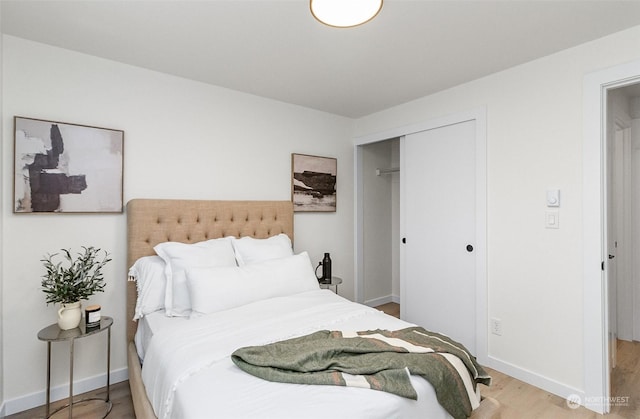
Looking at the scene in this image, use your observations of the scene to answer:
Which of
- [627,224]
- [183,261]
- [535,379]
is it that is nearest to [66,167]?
[183,261]

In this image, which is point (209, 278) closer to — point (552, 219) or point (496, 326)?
point (496, 326)

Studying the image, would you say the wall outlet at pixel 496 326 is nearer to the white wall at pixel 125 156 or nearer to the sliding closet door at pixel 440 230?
the sliding closet door at pixel 440 230

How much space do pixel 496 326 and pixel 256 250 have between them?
2.06m

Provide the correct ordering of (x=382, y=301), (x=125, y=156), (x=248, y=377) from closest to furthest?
(x=248, y=377) → (x=125, y=156) → (x=382, y=301)

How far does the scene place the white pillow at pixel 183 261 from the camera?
2051 mm

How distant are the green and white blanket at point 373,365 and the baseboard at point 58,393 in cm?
163

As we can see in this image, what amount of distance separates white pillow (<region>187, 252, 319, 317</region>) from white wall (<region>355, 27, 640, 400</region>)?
1574 millimetres

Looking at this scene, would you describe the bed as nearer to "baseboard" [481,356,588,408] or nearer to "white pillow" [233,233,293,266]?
"white pillow" [233,233,293,266]

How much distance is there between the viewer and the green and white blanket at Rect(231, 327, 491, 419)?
1.21 meters

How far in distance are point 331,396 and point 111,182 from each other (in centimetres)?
214

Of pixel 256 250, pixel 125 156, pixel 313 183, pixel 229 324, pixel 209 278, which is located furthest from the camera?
pixel 313 183

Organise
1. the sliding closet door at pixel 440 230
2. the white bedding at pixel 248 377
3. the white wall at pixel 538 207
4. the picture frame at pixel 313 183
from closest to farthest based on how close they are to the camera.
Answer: the white bedding at pixel 248 377 < the white wall at pixel 538 207 < the sliding closet door at pixel 440 230 < the picture frame at pixel 313 183

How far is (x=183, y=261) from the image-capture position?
7.19ft

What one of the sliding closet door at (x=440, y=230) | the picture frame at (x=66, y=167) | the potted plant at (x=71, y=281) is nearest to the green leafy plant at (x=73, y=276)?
the potted plant at (x=71, y=281)
